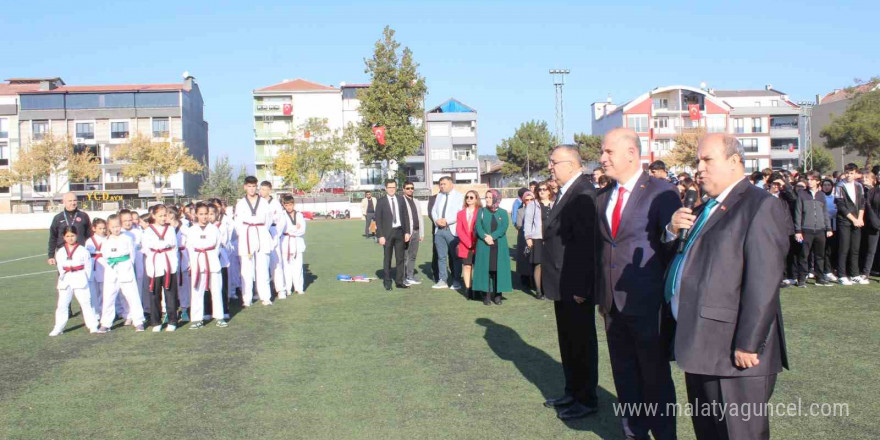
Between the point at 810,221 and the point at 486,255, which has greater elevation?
the point at 810,221

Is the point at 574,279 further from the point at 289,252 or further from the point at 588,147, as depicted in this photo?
the point at 588,147

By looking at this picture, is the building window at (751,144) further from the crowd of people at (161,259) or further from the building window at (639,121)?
→ the crowd of people at (161,259)

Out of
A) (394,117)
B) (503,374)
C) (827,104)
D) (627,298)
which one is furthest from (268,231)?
(827,104)

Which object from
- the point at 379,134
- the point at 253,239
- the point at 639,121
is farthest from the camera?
the point at 639,121

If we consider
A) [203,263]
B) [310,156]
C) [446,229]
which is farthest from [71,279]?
[310,156]

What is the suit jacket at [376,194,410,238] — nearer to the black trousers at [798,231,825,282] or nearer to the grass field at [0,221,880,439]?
the grass field at [0,221,880,439]

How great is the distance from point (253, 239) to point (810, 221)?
902cm

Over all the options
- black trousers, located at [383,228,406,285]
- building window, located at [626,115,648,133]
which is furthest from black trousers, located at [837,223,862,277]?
building window, located at [626,115,648,133]

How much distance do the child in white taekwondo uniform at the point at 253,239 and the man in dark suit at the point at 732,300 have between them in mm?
8897

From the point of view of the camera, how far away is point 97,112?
68.6 m

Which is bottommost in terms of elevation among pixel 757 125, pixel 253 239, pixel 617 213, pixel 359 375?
pixel 359 375

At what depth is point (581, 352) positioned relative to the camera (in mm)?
5328

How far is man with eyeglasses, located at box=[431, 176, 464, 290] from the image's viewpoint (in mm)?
12516

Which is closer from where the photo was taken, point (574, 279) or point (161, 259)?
point (574, 279)
